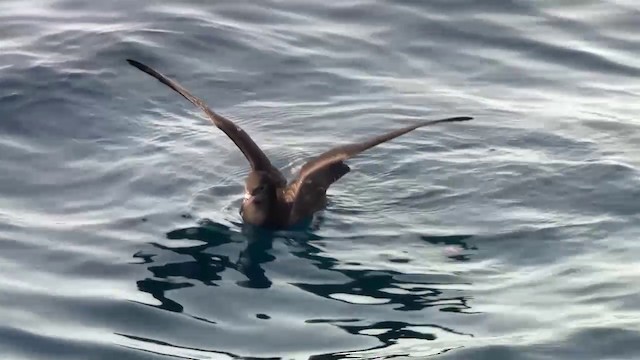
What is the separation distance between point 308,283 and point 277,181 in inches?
70.4

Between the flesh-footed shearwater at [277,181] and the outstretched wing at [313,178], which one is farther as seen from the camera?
the outstretched wing at [313,178]

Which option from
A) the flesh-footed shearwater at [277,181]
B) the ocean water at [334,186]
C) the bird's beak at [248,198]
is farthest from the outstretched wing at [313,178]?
the bird's beak at [248,198]

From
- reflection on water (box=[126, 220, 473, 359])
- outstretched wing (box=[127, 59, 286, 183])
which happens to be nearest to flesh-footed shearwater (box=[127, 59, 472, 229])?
outstretched wing (box=[127, 59, 286, 183])

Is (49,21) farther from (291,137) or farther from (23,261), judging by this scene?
(23,261)

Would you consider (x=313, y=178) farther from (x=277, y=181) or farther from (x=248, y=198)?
(x=248, y=198)

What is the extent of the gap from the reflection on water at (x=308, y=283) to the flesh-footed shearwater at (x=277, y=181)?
0.58 feet

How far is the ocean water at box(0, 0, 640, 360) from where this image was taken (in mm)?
8242

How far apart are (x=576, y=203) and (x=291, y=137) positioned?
→ 10.0 ft

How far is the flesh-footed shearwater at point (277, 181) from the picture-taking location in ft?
33.7

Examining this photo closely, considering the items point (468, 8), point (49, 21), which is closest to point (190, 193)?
point (49, 21)

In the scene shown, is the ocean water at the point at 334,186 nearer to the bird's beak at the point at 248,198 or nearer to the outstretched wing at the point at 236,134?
the bird's beak at the point at 248,198

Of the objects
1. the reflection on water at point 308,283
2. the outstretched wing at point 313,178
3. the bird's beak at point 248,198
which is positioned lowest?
the reflection on water at point 308,283

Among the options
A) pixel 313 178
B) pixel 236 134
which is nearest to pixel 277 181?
pixel 313 178

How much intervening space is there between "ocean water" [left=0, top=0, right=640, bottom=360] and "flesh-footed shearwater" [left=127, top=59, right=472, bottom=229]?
0.18 meters
